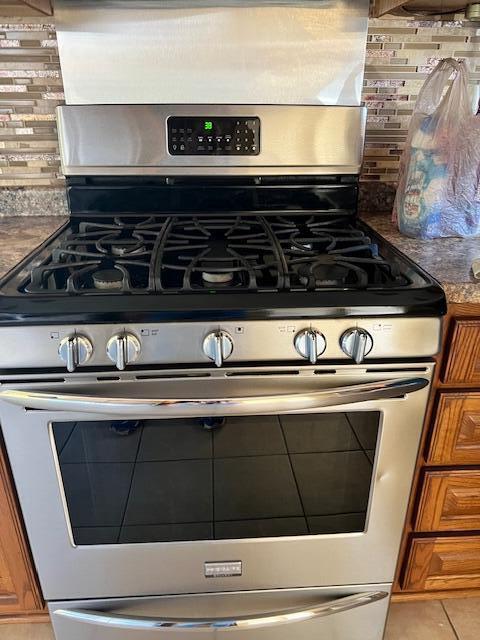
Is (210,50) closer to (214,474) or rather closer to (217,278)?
(217,278)

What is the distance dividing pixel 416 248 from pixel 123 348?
673 mm

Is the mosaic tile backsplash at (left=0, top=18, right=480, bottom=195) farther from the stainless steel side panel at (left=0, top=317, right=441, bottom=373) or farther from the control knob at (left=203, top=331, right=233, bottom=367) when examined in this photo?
the control knob at (left=203, top=331, right=233, bottom=367)

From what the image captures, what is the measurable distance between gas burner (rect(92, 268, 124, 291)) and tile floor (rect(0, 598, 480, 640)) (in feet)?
2.92

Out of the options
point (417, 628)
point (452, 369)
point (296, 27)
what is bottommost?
point (417, 628)

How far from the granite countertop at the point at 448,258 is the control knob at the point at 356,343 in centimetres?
19

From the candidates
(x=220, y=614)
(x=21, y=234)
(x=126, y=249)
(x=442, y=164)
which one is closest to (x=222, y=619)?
(x=220, y=614)

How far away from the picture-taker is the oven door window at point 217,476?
91 centimetres

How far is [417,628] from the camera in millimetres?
1239

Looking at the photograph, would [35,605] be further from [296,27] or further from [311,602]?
[296,27]

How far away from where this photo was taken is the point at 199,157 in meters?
1.26

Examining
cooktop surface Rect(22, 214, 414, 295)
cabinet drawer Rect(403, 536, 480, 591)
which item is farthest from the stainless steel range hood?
cabinet drawer Rect(403, 536, 480, 591)

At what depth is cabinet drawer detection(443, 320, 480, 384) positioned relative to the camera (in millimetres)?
932

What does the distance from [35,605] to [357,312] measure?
992 millimetres

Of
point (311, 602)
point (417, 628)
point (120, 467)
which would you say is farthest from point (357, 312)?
point (417, 628)
